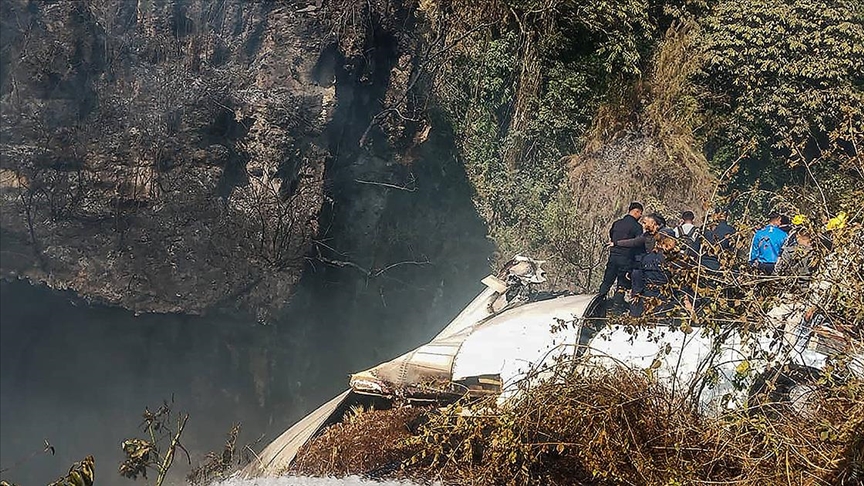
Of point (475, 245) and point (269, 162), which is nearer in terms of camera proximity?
point (269, 162)

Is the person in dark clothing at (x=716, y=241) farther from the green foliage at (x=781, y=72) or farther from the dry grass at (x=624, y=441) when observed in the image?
the green foliage at (x=781, y=72)

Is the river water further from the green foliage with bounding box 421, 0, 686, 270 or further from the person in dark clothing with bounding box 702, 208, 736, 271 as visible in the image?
the person in dark clothing with bounding box 702, 208, 736, 271

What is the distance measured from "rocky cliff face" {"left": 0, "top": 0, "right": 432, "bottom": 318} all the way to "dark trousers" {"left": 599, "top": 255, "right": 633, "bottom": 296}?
16.2ft

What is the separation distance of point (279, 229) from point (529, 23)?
505 centimetres

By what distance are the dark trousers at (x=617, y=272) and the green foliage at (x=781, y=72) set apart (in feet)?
12.0

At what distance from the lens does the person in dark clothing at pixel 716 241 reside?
15.0 ft

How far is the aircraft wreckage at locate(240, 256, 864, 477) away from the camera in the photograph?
4645 millimetres

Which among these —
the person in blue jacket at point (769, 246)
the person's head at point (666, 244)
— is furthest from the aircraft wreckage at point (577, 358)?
the person in blue jacket at point (769, 246)

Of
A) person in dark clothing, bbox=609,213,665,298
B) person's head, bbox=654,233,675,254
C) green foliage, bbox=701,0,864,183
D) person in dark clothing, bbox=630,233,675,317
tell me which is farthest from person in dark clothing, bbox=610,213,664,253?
green foliage, bbox=701,0,864,183

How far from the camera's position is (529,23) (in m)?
11.0

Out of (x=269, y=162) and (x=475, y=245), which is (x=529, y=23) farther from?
(x=269, y=162)

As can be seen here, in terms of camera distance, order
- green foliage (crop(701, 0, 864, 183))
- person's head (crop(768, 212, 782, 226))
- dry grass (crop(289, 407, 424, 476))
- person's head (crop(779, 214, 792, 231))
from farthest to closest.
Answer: green foliage (crop(701, 0, 864, 183))
person's head (crop(779, 214, 792, 231))
person's head (crop(768, 212, 782, 226))
dry grass (crop(289, 407, 424, 476))

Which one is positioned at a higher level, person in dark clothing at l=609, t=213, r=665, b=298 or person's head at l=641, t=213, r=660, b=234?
person's head at l=641, t=213, r=660, b=234

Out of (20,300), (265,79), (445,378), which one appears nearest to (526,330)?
(445,378)
